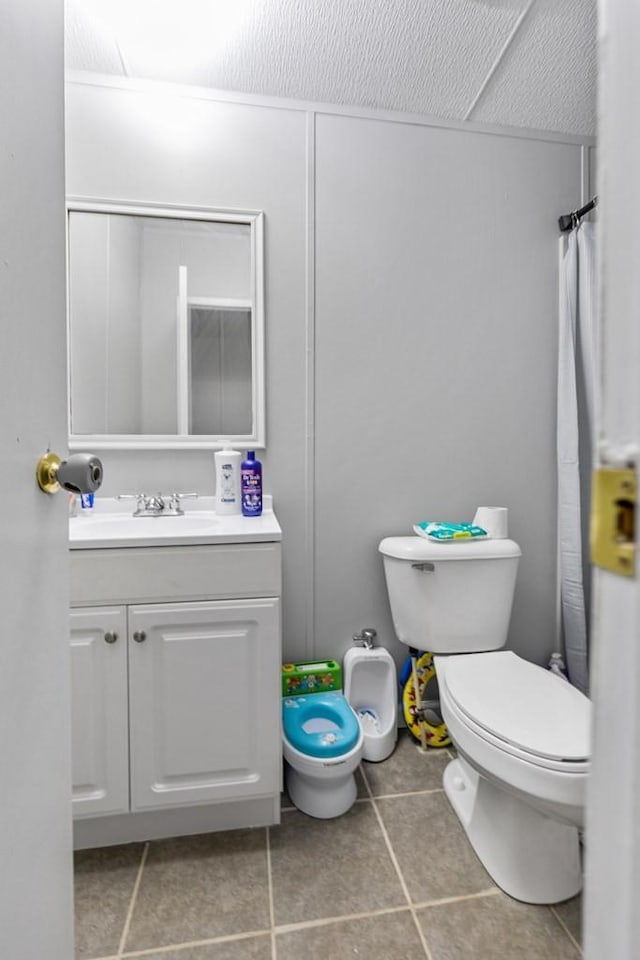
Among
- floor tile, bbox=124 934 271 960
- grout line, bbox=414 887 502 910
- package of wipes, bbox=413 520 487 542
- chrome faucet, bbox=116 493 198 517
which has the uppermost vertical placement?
chrome faucet, bbox=116 493 198 517

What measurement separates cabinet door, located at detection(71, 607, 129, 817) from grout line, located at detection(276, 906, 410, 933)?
0.49 m

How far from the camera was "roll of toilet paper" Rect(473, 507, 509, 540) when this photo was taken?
156 cm

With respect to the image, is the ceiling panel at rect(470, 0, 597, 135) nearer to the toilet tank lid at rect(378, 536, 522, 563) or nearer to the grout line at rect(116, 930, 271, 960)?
the toilet tank lid at rect(378, 536, 522, 563)

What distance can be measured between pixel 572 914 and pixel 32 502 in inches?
55.2

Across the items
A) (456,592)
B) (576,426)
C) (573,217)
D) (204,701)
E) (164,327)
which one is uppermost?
(573,217)

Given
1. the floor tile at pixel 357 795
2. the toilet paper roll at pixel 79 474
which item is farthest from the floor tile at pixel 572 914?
the toilet paper roll at pixel 79 474

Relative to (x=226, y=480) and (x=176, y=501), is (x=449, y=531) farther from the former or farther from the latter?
(x=176, y=501)

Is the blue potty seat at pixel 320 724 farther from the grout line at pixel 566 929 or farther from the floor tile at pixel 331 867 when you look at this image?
the grout line at pixel 566 929

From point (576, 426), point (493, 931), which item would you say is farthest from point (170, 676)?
point (576, 426)

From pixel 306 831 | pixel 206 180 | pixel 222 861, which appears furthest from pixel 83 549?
pixel 206 180

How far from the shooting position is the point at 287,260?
1553 millimetres

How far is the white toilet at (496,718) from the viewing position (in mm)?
979

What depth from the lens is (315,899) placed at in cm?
108

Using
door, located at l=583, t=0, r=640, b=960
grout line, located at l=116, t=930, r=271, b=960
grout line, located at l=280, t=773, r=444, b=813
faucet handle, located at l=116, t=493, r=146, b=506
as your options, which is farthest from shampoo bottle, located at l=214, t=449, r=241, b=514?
door, located at l=583, t=0, r=640, b=960
